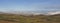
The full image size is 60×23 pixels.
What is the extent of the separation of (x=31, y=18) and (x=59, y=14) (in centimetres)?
207

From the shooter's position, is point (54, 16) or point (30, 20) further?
point (54, 16)

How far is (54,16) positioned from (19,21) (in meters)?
2.63

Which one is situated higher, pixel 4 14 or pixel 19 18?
pixel 4 14

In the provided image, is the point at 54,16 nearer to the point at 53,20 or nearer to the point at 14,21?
the point at 53,20

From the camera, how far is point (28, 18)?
811cm

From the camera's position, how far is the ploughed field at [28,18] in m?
8.20

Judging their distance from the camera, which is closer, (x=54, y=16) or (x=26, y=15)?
(x=26, y=15)

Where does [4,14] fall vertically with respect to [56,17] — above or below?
above

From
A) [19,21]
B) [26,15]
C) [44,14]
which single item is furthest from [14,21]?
[44,14]

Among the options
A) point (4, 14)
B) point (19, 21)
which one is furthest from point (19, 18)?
point (4, 14)

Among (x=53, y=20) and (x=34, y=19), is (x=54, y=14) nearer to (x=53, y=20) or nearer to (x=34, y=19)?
(x=53, y=20)

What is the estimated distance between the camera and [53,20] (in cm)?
867

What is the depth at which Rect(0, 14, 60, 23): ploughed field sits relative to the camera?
8.20 meters

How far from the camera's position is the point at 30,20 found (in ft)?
26.9
